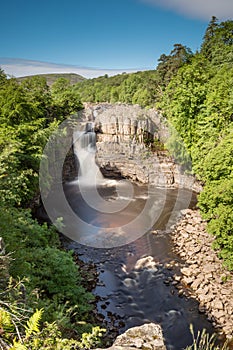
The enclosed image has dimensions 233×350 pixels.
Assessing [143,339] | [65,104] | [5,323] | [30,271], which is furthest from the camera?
[65,104]

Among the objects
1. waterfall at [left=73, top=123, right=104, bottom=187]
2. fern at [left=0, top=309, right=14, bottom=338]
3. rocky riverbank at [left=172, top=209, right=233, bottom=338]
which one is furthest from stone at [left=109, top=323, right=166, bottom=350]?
waterfall at [left=73, top=123, right=104, bottom=187]

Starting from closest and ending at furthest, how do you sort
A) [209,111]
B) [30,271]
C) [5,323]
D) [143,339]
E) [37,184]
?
[5,323] → [143,339] → [30,271] → [37,184] → [209,111]

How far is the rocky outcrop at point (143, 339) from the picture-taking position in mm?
3293

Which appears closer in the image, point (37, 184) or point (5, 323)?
point (5, 323)

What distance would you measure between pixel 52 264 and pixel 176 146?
1655 cm

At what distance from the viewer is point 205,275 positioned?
1247 cm

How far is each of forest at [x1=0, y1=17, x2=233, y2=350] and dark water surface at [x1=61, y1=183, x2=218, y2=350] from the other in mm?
1333

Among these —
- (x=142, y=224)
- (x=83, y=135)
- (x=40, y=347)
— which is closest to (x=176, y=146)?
(x=142, y=224)

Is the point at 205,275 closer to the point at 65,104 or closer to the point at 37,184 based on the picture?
the point at 37,184

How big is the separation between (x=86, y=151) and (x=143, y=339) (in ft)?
87.4

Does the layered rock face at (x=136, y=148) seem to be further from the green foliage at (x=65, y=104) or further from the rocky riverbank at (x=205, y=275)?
the rocky riverbank at (x=205, y=275)

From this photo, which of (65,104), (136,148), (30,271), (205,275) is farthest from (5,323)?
(65,104)

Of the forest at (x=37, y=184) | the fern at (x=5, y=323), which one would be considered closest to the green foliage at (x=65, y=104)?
the forest at (x=37, y=184)

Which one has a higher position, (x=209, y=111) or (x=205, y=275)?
(x=209, y=111)
